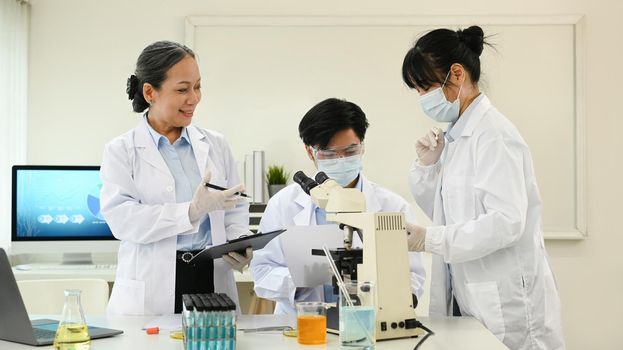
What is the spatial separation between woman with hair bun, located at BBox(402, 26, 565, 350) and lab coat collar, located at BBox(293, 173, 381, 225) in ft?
0.88

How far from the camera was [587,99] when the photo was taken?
152 inches

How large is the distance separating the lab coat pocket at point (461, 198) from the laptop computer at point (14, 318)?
1.00 metres

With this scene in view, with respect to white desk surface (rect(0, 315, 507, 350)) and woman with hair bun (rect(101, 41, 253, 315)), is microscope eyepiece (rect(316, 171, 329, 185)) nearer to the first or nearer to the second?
woman with hair bun (rect(101, 41, 253, 315))

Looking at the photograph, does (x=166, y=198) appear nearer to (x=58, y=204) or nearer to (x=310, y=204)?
(x=310, y=204)

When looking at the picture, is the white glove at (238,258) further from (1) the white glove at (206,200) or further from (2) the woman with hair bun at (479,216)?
(2) the woman with hair bun at (479,216)

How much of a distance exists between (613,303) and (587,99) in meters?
1.14

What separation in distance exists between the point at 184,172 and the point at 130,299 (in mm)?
445

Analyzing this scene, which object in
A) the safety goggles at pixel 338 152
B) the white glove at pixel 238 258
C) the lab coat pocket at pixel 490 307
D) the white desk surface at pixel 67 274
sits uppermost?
the safety goggles at pixel 338 152

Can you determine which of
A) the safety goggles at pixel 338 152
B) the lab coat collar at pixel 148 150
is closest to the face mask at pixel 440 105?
the safety goggles at pixel 338 152

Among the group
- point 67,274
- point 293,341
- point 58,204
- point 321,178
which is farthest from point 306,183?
point 58,204

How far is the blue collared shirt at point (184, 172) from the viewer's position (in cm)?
224

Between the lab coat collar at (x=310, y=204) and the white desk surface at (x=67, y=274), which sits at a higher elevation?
the lab coat collar at (x=310, y=204)

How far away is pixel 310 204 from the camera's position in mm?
2410

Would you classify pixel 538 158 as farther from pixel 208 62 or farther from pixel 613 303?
pixel 208 62
